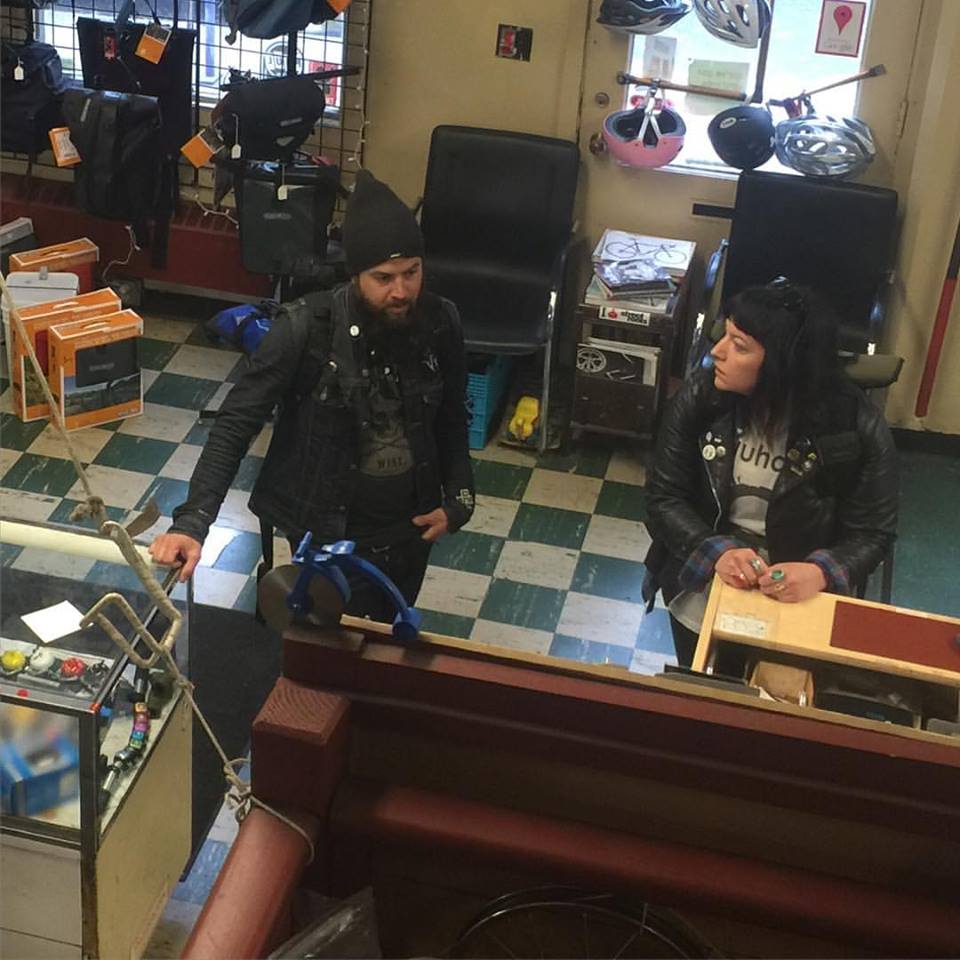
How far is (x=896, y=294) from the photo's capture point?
5.66 meters

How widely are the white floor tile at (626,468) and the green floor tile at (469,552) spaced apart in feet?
2.28

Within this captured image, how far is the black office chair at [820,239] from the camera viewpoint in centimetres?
555

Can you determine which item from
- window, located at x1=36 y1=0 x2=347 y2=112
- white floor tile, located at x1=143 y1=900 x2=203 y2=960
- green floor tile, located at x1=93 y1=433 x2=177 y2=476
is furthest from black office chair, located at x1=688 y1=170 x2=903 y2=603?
white floor tile, located at x1=143 y1=900 x2=203 y2=960

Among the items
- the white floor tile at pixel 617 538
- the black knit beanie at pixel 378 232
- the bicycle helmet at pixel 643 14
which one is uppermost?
the bicycle helmet at pixel 643 14

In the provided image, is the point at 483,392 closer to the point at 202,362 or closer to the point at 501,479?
the point at 501,479

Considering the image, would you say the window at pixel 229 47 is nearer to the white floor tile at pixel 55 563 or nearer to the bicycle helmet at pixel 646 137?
the bicycle helmet at pixel 646 137

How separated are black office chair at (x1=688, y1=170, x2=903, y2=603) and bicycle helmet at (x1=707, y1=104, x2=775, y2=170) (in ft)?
0.32

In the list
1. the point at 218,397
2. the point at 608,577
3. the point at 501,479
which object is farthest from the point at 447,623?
the point at 218,397

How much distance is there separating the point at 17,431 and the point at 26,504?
0.58m

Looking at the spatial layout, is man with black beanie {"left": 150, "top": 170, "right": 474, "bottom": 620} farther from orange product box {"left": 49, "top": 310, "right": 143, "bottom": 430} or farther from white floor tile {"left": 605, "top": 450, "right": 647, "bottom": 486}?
orange product box {"left": 49, "top": 310, "right": 143, "bottom": 430}

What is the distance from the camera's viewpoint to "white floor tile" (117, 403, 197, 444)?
18.7ft

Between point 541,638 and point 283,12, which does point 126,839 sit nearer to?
point 541,638

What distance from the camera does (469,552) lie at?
513 centimetres

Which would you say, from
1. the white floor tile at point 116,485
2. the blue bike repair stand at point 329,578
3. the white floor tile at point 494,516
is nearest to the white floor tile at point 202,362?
the white floor tile at point 116,485
